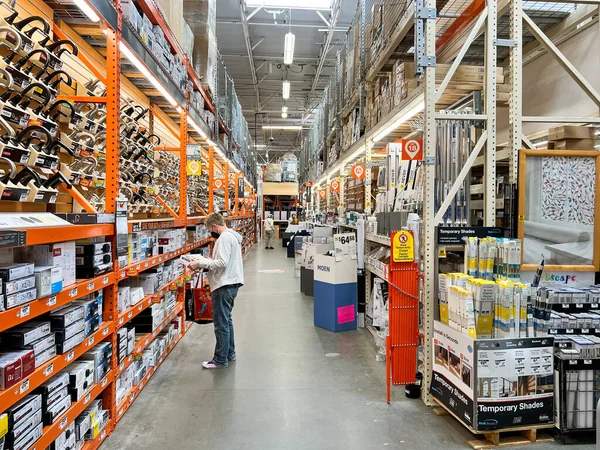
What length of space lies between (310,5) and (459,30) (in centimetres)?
702

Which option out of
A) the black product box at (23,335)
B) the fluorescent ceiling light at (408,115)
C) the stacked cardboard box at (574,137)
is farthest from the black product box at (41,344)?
the stacked cardboard box at (574,137)

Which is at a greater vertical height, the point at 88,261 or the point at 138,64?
the point at 138,64

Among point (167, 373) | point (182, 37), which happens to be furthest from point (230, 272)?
point (182, 37)

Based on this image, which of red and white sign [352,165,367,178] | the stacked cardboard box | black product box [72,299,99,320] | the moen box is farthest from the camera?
red and white sign [352,165,367,178]

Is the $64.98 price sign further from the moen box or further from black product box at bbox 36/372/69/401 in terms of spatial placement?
black product box at bbox 36/372/69/401

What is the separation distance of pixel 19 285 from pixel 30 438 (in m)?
0.80

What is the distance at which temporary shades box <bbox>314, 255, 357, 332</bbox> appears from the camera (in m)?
6.00

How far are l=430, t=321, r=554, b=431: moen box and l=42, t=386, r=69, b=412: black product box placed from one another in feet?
8.88

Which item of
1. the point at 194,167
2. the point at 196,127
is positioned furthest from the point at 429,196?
the point at 196,127

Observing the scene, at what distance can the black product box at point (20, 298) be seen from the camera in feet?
6.26

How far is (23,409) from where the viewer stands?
6.86 ft

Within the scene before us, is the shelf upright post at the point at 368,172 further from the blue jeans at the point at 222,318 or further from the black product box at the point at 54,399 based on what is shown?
the black product box at the point at 54,399

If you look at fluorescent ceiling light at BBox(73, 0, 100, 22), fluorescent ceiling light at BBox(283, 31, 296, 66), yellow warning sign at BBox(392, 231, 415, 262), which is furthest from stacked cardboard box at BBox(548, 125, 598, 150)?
fluorescent ceiling light at BBox(283, 31, 296, 66)

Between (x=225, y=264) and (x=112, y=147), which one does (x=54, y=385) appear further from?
(x=225, y=264)
